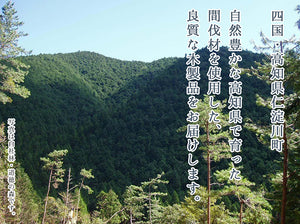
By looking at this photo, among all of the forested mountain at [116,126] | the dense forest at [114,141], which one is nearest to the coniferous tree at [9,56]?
the dense forest at [114,141]

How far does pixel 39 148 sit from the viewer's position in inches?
3634

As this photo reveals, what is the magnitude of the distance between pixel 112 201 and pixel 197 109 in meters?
35.3

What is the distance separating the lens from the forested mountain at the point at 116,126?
249 feet

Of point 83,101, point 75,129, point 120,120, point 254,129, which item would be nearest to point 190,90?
point 254,129

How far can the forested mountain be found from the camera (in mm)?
75750

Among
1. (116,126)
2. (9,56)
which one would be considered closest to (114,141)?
(116,126)

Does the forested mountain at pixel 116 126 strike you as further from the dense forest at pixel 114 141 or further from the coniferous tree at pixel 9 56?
the coniferous tree at pixel 9 56

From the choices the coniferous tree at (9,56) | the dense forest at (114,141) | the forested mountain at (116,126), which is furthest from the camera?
the forested mountain at (116,126)

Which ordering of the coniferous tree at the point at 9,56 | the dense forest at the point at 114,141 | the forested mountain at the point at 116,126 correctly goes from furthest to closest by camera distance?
the forested mountain at the point at 116,126 < the dense forest at the point at 114,141 < the coniferous tree at the point at 9,56

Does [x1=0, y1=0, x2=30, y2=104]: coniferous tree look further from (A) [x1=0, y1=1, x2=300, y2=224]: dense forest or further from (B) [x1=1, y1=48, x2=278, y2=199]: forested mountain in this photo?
(B) [x1=1, y1=48, x2=278, y2=199]: forested mountain

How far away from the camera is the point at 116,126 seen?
112188 millimetres

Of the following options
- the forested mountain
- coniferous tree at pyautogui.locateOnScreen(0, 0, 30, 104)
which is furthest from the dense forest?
coniferous tree at pyautogui.locateOnScreen(0, 0, 30, 104)

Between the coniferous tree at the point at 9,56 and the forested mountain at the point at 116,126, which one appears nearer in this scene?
the coniferous tree at the point at 9,56

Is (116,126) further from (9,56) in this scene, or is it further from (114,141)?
(9,56)
